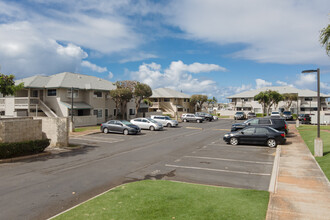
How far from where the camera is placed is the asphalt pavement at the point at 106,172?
8.14 metres

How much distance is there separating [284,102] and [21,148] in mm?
63736

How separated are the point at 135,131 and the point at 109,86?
57.7 ft

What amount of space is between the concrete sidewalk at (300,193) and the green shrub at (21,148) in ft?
45.3

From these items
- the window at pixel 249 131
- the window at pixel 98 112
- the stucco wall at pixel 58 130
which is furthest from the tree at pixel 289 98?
the stucco wall at pixel 58 130

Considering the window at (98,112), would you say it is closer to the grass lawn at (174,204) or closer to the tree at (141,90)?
the tree at (141,90)

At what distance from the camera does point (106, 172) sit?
37.8ft

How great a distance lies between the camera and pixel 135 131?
26234 millimetres

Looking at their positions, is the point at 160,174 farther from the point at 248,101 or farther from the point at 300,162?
the point at 248,101

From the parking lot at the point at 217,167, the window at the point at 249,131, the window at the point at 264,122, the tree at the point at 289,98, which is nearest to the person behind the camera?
the parking lot at the point at 217,167

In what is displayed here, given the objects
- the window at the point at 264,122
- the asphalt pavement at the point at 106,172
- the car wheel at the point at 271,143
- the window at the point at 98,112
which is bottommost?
the asphalt pavement at the point at 106,172

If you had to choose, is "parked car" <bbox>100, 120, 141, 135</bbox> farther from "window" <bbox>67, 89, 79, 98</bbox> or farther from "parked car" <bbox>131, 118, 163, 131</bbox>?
"window" <bbox>67, 89, 79, 98</bbox>

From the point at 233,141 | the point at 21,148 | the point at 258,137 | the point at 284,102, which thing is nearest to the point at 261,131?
the point at 258,137

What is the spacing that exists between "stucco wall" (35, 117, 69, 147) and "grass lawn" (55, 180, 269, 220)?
11.7 metres

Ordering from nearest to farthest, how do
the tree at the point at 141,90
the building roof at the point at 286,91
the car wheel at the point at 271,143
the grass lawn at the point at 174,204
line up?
the grass lawn at the point at 174,204 → the car wheel at the point at 271,143 → the tree at the point at 141,90 → the building roof at the point at 286,91
